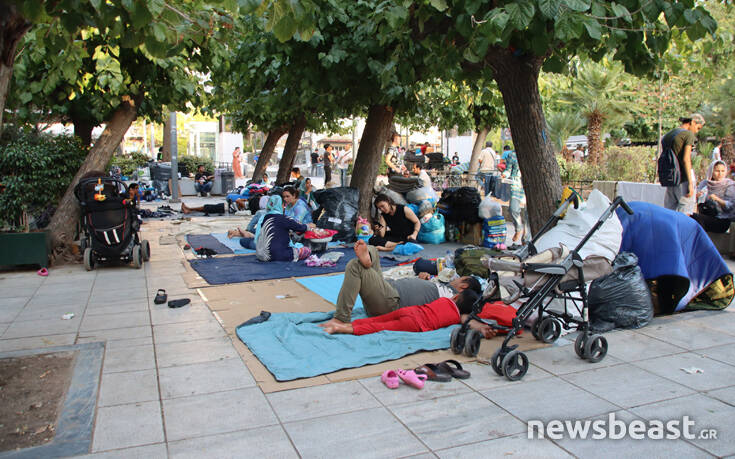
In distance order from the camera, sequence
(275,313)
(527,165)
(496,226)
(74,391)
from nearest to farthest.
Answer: (74,391) < (275,313) < (527,165) < (496,226)

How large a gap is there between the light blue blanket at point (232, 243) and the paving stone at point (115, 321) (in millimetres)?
4048

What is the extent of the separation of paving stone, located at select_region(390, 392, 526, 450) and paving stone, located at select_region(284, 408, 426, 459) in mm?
100

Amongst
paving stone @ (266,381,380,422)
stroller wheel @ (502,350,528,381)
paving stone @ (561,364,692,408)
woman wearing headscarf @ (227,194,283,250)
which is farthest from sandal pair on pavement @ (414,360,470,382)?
woman wearing headscarf @ (227,194,283,250)

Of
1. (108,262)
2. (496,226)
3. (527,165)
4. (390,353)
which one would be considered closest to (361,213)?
Answer: (496,226)

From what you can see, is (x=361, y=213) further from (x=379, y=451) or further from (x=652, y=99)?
(x=652, y=99)

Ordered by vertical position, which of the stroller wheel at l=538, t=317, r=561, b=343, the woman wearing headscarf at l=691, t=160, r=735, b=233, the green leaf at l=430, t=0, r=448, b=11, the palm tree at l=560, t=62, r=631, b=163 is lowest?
the stroller wheel at l=538, t=317, r=561, b=343

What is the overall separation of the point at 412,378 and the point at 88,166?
7.77m

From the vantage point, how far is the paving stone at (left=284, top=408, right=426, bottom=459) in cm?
353

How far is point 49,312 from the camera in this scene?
6.64 m

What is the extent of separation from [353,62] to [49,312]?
5556 millimetres

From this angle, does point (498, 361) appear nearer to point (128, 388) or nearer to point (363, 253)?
point (363, 253)

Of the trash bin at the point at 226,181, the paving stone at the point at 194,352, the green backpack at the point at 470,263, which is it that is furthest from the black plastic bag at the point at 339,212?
the trash bin at the point at 226,181

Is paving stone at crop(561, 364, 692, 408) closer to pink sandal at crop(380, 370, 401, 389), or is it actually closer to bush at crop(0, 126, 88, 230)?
pink sandal at crop(380, 370, 401, 389)

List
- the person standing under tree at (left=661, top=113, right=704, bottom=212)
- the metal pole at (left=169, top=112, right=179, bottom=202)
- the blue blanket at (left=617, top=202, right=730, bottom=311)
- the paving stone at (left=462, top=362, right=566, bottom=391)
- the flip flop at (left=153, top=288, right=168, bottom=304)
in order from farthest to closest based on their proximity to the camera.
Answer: the metal pole at (left=169, top=112, right=179, bottom=202)
the person standing under tree at (left=661, top=113, right=704, bottom=212)
the flip flop at (left=153, top=288, right=168, bottom=304)
the blue blanket at (left=617, top=202, right=730, bottom=311)
the paving stone at (left=462, top=362, right=566, bottom=391)
